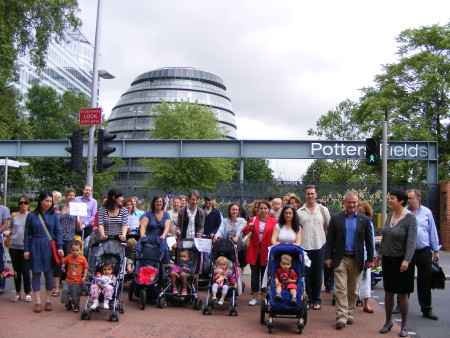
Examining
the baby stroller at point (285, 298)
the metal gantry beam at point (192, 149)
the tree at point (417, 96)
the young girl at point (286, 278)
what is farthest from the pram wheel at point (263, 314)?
the tree at point (417, 96)

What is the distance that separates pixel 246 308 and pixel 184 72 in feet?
238

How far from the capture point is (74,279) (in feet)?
26.6

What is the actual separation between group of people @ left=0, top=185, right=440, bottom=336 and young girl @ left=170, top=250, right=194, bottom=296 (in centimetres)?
8

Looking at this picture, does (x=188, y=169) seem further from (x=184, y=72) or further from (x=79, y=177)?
(x=184, y=72)

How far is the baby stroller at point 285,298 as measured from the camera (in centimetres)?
718

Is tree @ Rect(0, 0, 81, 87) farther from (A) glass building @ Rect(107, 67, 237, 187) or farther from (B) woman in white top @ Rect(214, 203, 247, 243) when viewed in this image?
(A) glass building @ Rect(107, 67, 237, 187)

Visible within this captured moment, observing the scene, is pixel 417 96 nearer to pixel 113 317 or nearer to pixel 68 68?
pixel 113 317

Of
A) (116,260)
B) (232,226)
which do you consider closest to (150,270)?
(116,260)

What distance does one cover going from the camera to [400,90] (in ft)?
104

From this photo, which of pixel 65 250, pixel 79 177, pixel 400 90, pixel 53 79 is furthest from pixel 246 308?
pixel 53 79

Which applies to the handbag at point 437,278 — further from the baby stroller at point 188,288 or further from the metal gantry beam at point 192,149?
the metal gantry beam at point 192,149

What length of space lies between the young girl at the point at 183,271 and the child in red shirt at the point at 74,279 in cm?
147

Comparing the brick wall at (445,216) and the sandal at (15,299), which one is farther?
the brick wall at (445,216)

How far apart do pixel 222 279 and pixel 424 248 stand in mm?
3252
